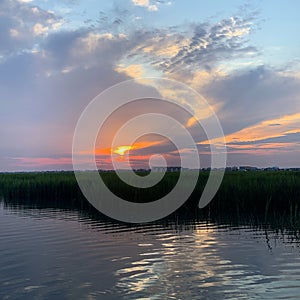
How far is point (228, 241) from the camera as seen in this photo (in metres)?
14.2

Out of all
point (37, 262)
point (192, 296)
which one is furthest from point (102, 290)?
point (37, 262)

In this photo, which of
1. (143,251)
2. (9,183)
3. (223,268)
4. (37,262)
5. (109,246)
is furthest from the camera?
(9,183)

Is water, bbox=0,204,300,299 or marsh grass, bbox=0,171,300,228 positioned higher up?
marsh grass, bbox=0,171,300,228

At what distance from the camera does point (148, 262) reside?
1138cm

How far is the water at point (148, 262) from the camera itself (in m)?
8.70

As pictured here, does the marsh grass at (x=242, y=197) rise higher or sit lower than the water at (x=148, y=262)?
higher

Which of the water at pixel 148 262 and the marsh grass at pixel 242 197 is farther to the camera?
the marsh grass at pixel 242 197

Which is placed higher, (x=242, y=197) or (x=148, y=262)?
(x=242, y=197)

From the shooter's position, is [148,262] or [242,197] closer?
[148,262]

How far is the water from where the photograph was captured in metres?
8.70

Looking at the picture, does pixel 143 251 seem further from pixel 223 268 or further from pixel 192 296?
pixel 192 296

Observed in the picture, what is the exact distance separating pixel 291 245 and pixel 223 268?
381cm

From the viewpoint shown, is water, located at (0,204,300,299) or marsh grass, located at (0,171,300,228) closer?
water, located at (0,204,300,299)

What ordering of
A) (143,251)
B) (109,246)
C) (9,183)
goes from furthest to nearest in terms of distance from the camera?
(9,183) < (109,246) < (143,251)
